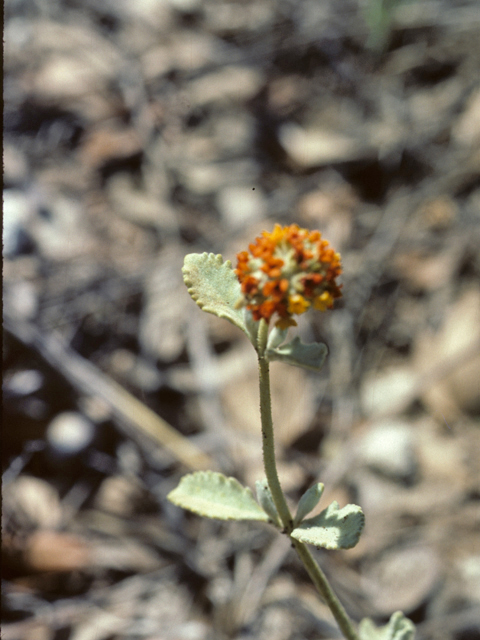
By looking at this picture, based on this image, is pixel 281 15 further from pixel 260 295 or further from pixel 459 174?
pixel 260 295

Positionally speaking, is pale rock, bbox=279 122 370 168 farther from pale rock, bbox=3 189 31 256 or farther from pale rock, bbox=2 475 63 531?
pale rock, bbox=2 475 63 531

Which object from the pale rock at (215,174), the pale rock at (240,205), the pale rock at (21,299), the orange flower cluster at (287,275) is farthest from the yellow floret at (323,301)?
the pale rock at (215,174)

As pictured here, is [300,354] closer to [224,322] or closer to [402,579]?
[402,579]

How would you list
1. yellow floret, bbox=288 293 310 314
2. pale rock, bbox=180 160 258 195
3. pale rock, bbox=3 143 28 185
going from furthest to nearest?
pale rock, bbox=180 160 258 195 → pale rock, bbox=3 143 28 185 → yellow floret, bbox=288 293 310 314

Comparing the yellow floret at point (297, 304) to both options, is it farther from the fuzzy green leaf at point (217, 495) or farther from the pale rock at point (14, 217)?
the pale rock at point (14, 217)

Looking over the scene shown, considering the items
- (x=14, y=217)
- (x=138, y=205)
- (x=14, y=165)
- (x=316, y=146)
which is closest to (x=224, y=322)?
(x=138, y=205)

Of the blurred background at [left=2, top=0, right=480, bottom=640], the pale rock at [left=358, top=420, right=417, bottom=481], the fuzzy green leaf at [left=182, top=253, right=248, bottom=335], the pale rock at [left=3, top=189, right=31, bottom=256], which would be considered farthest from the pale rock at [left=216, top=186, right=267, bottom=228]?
the fuzzy green leaf at [left=182, top=253, right=248, bottom=335]

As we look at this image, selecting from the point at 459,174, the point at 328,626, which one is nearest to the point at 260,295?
the point at 328,626
